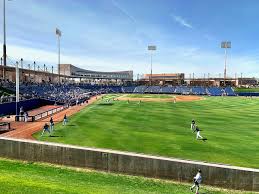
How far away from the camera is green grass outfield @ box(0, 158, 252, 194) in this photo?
55.7ft

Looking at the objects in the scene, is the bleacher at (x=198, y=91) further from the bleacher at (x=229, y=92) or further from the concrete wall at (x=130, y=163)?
the concrete wall at (x=130, y=163)

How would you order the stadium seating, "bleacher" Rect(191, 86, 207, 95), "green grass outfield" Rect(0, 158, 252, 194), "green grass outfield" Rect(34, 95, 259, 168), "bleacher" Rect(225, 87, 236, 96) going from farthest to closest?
the stadium seating
"bleacher" Rect(191, 86, 207, 95)
"bleacher" Rect(225, 87, 236, 96)
"green grass outfield" Rect(34, 95, 259, 168)
"green grass outfield" Rect(0, 158, 252, 194)

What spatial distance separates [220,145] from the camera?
1185 inches

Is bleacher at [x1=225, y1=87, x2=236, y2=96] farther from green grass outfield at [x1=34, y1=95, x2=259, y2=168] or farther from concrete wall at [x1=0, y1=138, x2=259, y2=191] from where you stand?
concrete wall at [x1=0, y1=138, x2=259, y2=191]

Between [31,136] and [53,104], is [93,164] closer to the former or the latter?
[31,136]

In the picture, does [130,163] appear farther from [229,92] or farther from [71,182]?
[229,92]

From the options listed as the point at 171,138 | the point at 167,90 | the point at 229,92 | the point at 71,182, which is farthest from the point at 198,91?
the point at 71,182

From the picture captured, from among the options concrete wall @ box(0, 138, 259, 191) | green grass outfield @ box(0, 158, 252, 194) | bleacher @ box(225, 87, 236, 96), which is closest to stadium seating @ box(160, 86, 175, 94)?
bleacher @ box(225, 87, 236, 96)

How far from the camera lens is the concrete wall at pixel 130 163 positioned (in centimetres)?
1988

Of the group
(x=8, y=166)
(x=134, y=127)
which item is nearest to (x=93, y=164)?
(x=8, y=166)

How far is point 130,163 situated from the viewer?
22.1m

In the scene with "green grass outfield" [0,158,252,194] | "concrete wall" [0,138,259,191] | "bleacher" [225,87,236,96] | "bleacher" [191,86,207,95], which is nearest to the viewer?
"green grass outfield" [0,158,252,194]

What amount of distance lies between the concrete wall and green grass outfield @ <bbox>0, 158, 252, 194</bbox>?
533 mm

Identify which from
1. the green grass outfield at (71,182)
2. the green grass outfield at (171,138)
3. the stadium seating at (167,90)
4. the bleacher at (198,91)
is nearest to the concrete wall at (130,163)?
the green grass outfield at (71,182)
